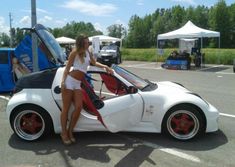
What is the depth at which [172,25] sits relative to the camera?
96.8m

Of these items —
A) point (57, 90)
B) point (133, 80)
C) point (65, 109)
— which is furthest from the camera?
point (133, 80)

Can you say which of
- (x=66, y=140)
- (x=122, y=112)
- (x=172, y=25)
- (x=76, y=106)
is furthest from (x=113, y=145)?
(x=172, y=25)

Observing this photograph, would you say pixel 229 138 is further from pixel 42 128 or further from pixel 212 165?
pixel 42 128

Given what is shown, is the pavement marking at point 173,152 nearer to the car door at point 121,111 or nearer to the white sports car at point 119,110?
the white sports car at point 119,110

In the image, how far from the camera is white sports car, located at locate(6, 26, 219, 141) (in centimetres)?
559

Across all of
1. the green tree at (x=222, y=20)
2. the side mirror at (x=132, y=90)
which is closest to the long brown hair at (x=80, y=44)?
the side mirror at (x=132, y=90)

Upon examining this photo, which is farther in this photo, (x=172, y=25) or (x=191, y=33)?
(x=172, y=25)

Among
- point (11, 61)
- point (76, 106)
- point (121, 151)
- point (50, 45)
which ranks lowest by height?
point (121, 151)

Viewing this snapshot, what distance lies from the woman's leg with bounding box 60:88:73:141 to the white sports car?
178 millimetres

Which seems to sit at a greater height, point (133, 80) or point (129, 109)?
point (133, 80)

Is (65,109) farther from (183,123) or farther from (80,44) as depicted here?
(183,123)

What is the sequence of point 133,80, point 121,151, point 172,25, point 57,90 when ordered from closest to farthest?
1. point 121,151
2. point 57,90
3. point 133,80
4. point 172,25

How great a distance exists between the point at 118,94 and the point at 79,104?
0.88m

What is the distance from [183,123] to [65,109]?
190 centimetres
